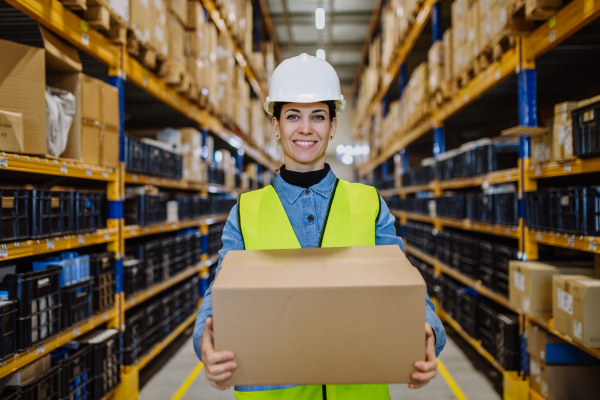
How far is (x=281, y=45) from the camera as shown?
1222 centimetres

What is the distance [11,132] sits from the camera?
72.9 inches

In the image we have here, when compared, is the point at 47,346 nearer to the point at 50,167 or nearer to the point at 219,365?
the point at 50,167

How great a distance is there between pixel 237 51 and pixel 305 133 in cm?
575

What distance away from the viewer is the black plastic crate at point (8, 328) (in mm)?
1807

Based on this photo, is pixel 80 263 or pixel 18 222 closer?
pixel 18 222

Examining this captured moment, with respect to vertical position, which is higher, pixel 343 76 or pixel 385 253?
pixel 343 76

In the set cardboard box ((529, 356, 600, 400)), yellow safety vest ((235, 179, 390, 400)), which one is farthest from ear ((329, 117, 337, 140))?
cardboard box ((529, 356, 600, 400))

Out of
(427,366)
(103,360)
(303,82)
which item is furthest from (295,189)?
(103,360)

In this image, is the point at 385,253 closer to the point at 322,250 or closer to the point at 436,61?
the point at 322,250

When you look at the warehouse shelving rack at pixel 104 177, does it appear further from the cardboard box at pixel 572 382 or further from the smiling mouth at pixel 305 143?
the cardboard box at pixel 572 382

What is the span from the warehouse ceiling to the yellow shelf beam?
7407 millimetres

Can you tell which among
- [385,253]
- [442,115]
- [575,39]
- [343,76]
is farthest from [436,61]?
[343,76]

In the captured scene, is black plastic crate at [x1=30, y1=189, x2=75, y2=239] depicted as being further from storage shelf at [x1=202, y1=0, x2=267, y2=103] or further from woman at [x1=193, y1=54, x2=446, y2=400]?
storage shelf at [x1=202, y1=0, x2=267, y2=103]

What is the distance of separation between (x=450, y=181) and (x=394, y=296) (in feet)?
13.0
